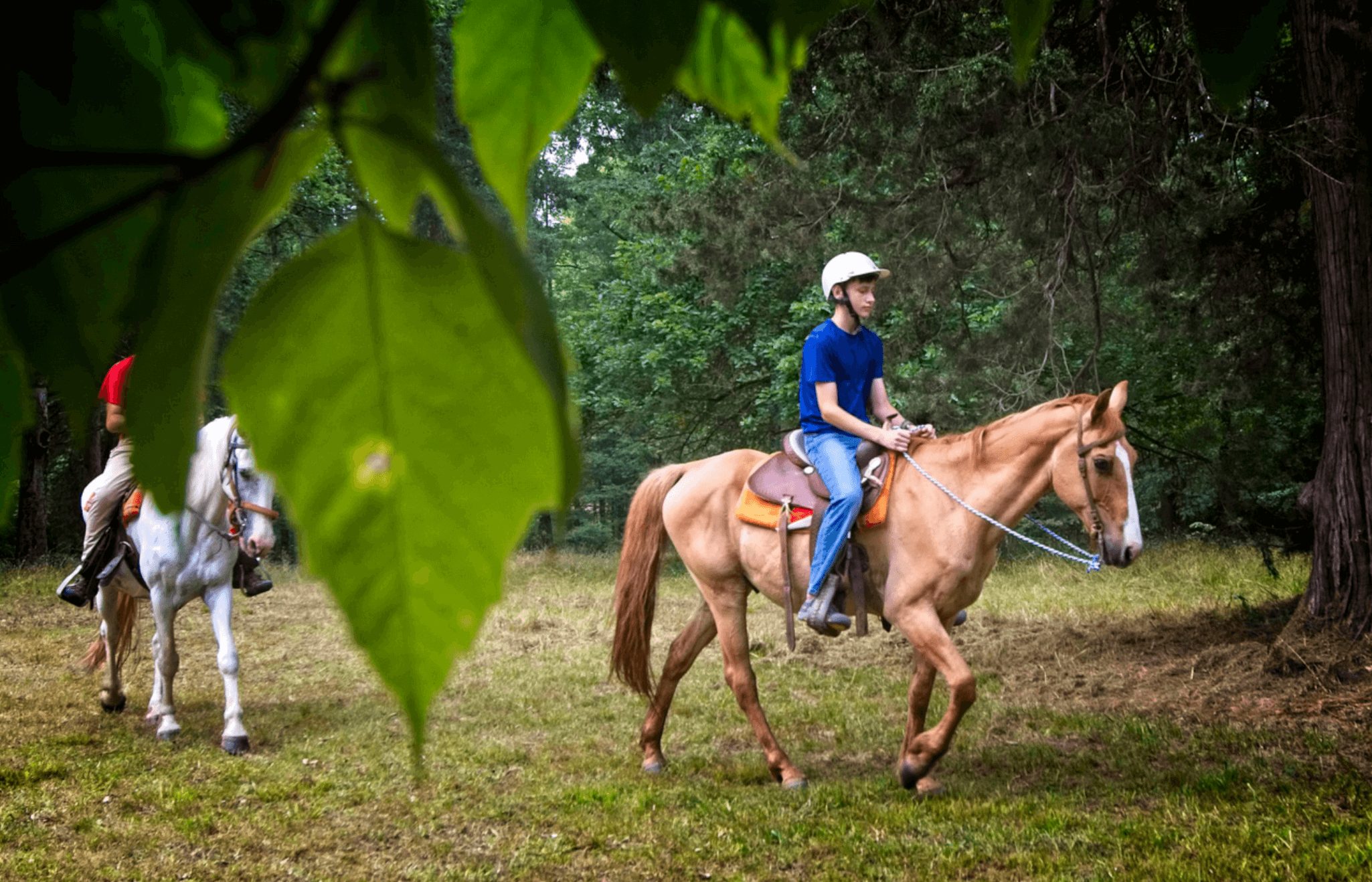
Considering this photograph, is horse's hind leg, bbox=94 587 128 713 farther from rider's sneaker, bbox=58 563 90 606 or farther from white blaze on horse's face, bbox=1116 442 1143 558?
white blaze on horse's face, bbox=1116 442 1143 558

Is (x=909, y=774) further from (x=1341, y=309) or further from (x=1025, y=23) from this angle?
(x=1025, y=23)

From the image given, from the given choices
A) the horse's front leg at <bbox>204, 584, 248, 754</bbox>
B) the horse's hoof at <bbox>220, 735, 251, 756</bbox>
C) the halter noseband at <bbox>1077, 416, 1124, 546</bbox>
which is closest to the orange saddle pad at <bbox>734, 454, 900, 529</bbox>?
the halter noseband at <bbox>1077, 416, 1124, 546</bbox>

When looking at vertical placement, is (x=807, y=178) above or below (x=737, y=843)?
above

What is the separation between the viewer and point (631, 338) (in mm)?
17766

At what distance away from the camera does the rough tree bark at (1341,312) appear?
579 centimetres

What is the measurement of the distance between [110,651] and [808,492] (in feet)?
14.0

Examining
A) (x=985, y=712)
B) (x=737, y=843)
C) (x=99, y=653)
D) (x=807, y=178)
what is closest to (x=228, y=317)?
(x=737, y=843)

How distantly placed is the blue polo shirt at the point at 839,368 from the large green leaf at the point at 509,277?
4.82 meters

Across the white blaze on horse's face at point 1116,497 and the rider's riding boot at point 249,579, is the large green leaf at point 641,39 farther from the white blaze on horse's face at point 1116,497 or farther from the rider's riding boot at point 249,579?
the rider's riding boot at point 249,579

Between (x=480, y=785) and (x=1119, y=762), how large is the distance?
10.7 ft

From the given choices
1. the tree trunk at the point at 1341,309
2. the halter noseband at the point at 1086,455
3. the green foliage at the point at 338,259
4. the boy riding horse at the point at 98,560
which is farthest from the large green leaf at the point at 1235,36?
the tree trunk at the point at 1341,309

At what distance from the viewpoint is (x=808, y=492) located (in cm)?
529

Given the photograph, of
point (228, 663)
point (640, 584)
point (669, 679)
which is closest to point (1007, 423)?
point (640, 584)

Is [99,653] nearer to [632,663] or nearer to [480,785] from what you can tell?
[480,785]
